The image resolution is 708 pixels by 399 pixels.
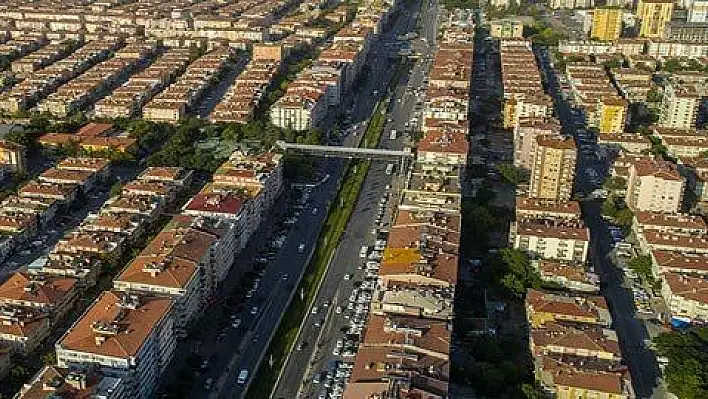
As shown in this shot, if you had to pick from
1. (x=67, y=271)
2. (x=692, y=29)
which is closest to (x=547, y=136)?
(x=67, y=271)

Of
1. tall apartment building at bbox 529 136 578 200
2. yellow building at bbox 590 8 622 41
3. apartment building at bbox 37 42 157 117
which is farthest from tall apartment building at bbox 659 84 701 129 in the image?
apartment building at bbox 37 42 157 117

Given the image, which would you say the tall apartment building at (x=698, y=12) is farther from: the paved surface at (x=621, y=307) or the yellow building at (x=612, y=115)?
the paved surface at (x=621, y=307)

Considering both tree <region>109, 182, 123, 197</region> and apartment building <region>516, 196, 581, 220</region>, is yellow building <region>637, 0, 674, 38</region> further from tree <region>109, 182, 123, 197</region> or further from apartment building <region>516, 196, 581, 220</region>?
tree <region>109, 182, 123, 197</region>

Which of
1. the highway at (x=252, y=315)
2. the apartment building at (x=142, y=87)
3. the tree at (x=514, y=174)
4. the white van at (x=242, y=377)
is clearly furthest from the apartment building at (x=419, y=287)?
the apartment building at (x=142, y=87)

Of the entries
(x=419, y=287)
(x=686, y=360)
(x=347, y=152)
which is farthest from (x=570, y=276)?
(x=347, y=152)

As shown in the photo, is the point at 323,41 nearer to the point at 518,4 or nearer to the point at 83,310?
the point at 518,4

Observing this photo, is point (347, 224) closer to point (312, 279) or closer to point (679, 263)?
point (312, 279)
